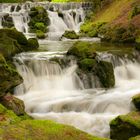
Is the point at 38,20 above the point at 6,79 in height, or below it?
above

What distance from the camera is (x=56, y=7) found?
46.9 metres

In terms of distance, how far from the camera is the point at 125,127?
1072 centimetres

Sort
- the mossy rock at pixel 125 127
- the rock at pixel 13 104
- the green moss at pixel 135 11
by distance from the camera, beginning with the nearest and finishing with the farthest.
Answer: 1. the mossy rock at pixel 125 127
2. the rock at pixel 13 104
3. the green moss at pixel 135 11

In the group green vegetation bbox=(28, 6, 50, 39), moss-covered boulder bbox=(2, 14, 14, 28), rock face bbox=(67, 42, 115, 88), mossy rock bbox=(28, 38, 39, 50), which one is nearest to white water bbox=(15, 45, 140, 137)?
rock face bbox=(67, 42, 115, 88)

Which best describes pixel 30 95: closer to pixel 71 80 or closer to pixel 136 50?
pixel 71 80

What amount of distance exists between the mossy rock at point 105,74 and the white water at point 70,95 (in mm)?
446

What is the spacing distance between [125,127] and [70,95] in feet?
19.7

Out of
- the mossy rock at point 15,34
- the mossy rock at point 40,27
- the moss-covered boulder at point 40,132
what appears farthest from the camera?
the mossy rock at point 40,27

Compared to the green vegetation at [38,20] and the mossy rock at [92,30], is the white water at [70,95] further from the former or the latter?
the green vegetation at [38,20]

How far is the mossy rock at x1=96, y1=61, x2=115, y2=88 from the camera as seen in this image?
17688 mm

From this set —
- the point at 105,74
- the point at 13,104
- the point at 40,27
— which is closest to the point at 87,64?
the point at 105,74

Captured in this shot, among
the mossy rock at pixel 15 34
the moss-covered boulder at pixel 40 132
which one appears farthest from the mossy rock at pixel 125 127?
the mossy rock at pixel 15 34

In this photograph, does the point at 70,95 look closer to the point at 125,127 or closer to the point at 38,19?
the point at 125,127

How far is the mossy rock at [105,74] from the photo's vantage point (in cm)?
1769
